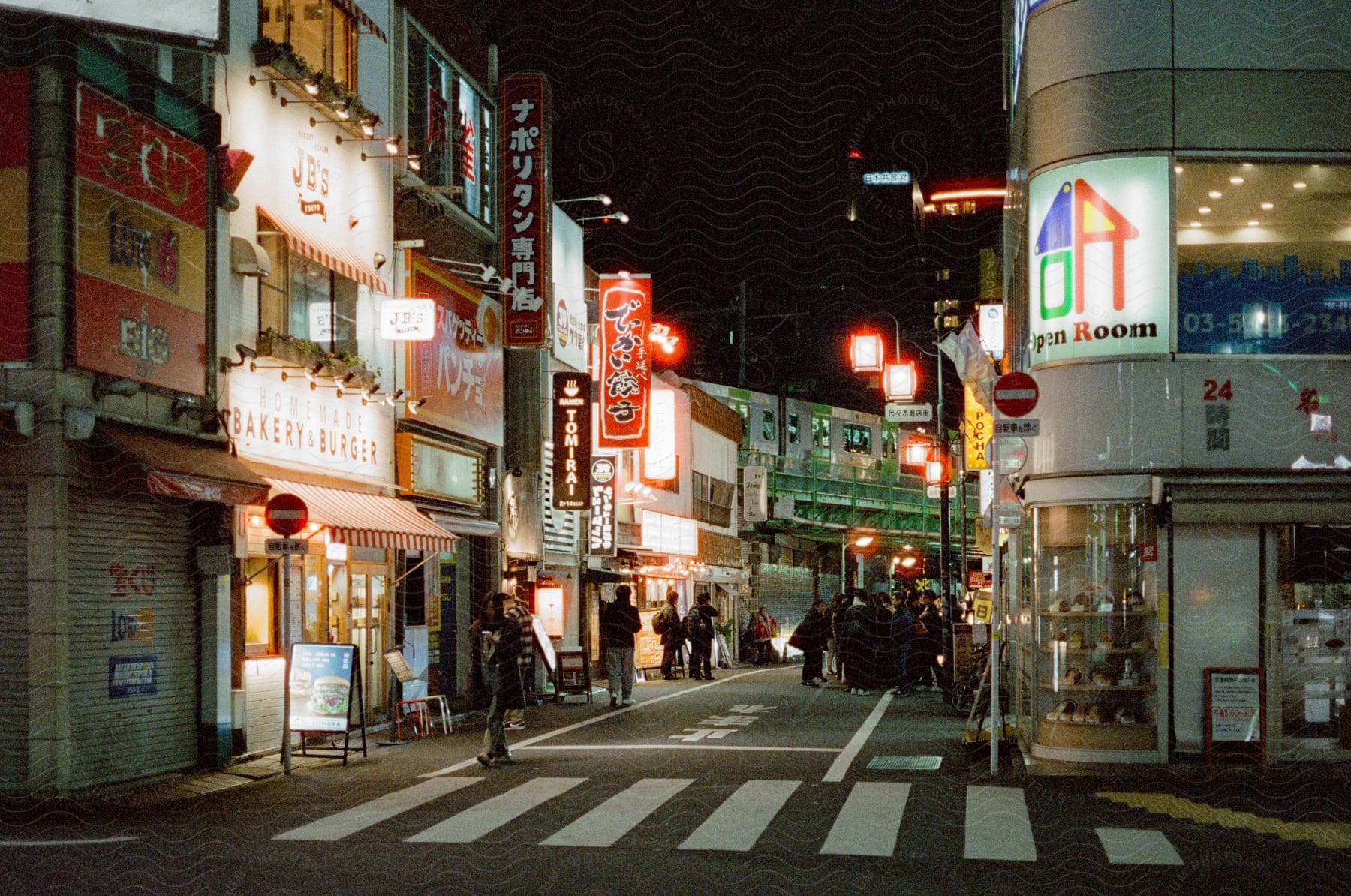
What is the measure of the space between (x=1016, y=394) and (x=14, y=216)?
393 inches

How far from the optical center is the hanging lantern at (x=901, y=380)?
3416 centimetres

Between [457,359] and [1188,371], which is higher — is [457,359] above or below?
above

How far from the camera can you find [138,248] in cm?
1449

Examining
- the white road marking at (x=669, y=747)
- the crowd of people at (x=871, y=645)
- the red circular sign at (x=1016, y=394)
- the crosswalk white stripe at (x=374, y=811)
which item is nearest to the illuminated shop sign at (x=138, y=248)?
the crosswalk white stripe at (x=374, y=811)

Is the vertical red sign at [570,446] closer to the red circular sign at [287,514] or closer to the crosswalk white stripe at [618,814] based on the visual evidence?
the red circular sign at [287,514]

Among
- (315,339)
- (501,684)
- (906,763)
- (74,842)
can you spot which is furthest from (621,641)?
(74,842)

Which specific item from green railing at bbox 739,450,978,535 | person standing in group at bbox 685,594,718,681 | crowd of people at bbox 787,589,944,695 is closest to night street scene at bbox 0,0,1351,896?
crowd of people at bbox 787,589,944,695

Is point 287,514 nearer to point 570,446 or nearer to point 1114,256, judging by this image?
point 1114,256

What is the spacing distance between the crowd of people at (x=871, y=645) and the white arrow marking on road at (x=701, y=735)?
9.11 metres

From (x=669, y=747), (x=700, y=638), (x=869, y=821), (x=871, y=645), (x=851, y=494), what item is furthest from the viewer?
(x=851, y=494)

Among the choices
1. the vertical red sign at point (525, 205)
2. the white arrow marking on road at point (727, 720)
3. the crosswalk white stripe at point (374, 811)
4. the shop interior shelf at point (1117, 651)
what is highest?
the vertical red sign at point (525, 205)

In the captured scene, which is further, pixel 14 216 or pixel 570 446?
pixel 570 446

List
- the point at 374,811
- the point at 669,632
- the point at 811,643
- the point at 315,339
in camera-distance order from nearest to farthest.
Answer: the point at 374,811
the point at 315,339
the point at 811,643
the point at 669,632

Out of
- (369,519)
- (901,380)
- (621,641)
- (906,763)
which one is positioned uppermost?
(901,380)
